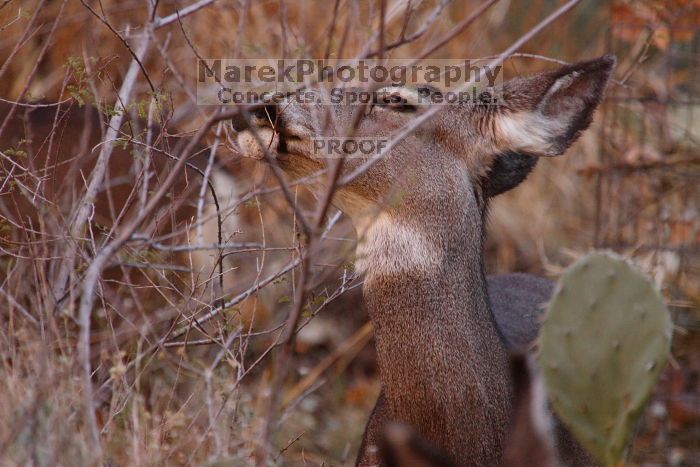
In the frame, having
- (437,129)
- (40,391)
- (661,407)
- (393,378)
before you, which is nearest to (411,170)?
(437,129)

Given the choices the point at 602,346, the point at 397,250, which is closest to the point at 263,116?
the point at 397,250

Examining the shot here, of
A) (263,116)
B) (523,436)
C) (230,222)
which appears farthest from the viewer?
(230,222)

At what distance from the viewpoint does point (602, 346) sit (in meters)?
2.83

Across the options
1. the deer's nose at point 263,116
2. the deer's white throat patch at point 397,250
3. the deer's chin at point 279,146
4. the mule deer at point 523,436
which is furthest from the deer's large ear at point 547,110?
the mule deer at point 523,436

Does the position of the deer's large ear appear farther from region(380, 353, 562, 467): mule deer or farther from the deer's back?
region(380, 353, 562, 467): mule deer

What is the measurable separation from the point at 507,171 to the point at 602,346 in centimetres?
100

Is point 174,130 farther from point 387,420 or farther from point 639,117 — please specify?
point 639,117

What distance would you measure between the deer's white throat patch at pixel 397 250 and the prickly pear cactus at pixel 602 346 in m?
0.57

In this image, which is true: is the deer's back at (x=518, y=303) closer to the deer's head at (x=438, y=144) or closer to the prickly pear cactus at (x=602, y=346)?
the deer's head at (x=438, y=144)

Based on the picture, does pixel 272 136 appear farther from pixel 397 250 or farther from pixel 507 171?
pixel 507 171

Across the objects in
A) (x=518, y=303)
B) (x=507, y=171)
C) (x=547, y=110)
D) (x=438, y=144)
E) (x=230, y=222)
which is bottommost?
(x=518, y=303)

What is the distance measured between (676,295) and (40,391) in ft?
A: 17.5

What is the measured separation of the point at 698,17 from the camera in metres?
6.77

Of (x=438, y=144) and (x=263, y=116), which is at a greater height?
(x=263, y=116)
